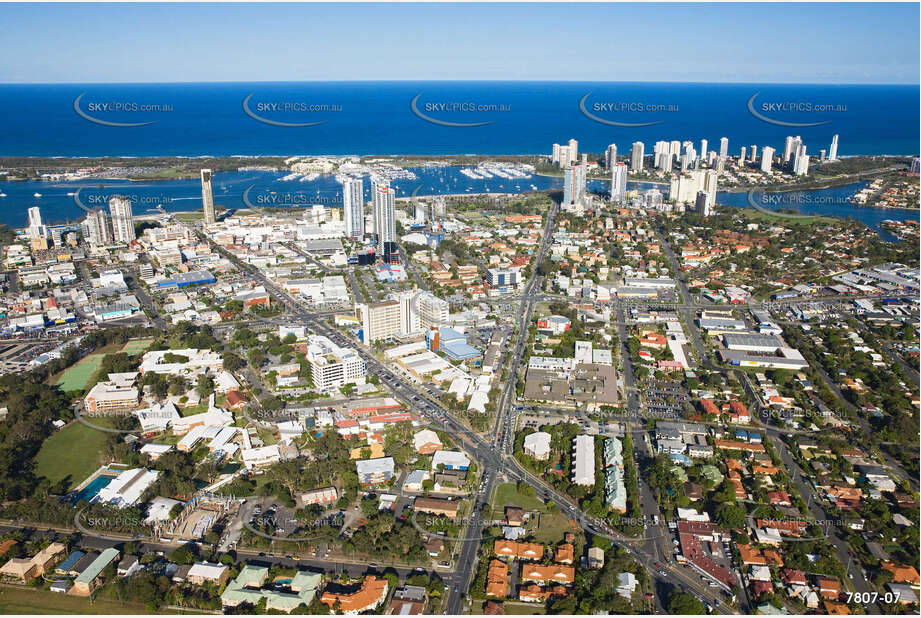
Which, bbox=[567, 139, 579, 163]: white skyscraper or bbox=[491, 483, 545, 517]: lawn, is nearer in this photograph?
bbox=[491, 483, 545, 517]: lawn

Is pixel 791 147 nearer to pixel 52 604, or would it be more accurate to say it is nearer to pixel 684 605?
pixel 684 605

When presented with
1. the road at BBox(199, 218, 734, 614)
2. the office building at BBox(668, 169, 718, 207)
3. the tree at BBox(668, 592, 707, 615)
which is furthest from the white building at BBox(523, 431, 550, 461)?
the office building at BBox(668, 169, 718, 207)

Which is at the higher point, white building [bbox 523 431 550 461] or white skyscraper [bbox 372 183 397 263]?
white skyscraper [bbox 372 183 397 263]

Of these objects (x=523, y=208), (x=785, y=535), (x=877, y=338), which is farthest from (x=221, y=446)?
(x=523, y=208)

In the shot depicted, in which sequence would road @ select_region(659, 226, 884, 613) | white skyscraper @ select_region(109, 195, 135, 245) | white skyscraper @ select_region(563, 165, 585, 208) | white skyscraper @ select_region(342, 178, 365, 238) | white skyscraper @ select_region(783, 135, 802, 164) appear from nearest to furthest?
road @ select_region(659, 226, 884, 613)
white skyscraper @ select_region(109, 195, 135, 245)
white skyscraper @ select_region(342, 178, 365, 238)
white skyscraper @ select_region(563, 165, 585, 208)
white skyscraper @ select_region(783, 135, 802, 164)

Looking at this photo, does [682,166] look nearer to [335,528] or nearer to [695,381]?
[695,381]

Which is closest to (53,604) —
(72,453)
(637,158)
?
(72,453)

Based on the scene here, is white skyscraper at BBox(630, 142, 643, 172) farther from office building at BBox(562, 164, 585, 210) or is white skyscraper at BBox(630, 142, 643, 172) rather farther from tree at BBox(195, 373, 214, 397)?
tree at BBox(195, 373, 214, 397)
